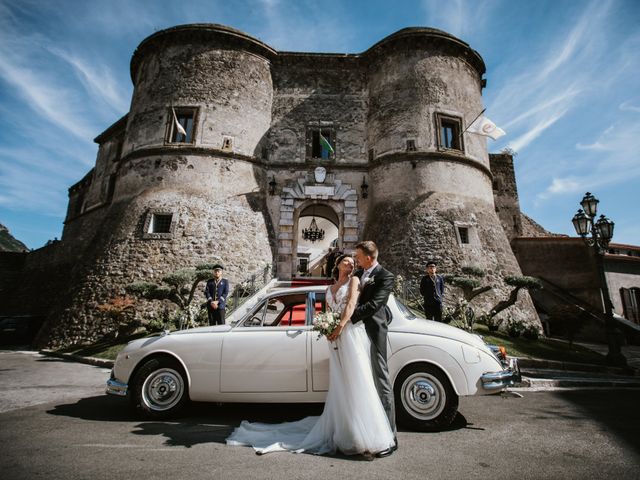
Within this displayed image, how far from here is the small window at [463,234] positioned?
12912mm

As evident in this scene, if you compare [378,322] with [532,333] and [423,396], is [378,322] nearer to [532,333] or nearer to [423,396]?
[423,396]

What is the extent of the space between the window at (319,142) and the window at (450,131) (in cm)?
477

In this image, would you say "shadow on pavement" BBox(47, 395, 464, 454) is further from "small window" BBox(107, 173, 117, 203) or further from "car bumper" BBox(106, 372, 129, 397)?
"small window" BBox(107, 173, 117, 203)

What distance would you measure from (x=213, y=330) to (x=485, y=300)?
1087 centimetres

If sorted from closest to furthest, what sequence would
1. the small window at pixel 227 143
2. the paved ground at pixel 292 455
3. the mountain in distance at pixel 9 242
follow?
the paved ground at pixel 292 455 → the small window at pixel 227 143 → the mountain in distance at pixel 9 242

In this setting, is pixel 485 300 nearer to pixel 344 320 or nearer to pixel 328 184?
pixel 328 184

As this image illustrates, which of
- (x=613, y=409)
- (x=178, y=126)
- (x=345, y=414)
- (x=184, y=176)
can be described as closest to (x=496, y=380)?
(x=345, y=414)

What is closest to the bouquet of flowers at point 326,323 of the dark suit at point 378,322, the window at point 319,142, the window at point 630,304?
the dark suit at point 378,322

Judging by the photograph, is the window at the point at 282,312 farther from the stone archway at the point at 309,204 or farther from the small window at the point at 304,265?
the small window at the point at 304,265

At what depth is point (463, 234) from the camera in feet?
42.8

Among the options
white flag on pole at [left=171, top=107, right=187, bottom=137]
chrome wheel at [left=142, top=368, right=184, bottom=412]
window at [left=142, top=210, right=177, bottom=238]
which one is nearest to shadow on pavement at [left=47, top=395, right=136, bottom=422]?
chrome wheel at [left=142, top=368, right=184, bottom=412]

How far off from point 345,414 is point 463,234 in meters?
11.6

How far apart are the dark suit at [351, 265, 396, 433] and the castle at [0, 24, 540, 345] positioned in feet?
30.3

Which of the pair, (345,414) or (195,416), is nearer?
(345,414)
